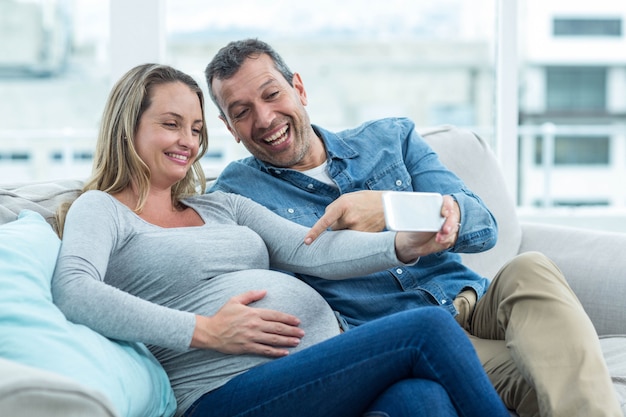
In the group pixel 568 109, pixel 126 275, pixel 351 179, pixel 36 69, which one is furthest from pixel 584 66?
pixel 126 275

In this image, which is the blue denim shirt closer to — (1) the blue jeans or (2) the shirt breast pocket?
(2) the shirt breast pocket

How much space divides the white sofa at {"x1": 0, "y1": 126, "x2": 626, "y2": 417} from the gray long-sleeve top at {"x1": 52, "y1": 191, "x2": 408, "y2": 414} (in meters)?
0.22

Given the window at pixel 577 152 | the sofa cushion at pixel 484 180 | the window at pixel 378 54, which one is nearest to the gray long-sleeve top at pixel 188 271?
the sofa cushion at pixel 484 180

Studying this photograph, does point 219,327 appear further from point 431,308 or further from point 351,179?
point 351,179

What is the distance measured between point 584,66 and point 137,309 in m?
8.75

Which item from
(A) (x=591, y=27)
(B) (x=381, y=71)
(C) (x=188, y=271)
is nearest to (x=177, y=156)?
(C) (x=188, y=271)

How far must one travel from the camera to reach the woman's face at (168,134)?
1620 millimetres

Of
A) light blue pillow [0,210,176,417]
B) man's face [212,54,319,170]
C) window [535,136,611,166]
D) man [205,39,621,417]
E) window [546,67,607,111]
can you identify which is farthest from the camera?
window [546,67,607,111]

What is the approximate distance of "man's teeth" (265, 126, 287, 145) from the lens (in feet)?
6.16

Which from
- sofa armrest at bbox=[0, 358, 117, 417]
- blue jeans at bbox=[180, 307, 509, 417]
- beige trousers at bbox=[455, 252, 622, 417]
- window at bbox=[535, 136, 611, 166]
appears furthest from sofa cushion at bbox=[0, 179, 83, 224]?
window at bbox=[535, 136, 611, 166]

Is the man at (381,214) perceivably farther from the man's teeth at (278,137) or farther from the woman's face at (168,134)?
the woman's face at (168,134)

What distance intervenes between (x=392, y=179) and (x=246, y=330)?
0.68 m

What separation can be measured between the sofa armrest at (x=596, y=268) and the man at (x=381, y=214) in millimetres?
258

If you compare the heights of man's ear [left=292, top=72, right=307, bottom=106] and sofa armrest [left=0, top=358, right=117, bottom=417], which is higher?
man's ear [left=292, top=72, right=307, bottom=106]
